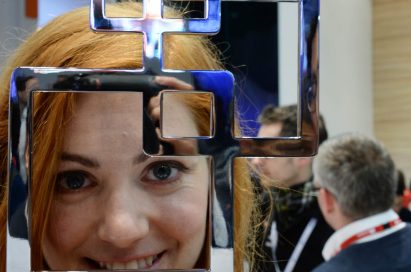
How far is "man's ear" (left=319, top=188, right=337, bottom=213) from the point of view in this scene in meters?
1.51

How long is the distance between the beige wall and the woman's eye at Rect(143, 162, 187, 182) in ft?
7.41

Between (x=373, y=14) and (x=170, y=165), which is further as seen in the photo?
(x=373, y=14)

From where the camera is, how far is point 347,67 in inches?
99.2

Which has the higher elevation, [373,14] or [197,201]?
[373,14]

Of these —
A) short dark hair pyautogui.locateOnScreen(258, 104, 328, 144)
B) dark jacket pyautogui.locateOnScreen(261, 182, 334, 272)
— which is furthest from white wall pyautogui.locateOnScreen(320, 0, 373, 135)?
dark jacket pyautogui.locateOnScreen(261, 182, 334, 272)

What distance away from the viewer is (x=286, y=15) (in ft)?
7.51

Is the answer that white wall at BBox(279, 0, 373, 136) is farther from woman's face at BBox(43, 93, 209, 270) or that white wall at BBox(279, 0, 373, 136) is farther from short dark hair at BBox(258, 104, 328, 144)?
woman's face at BBox(43, 93, 209, 270)

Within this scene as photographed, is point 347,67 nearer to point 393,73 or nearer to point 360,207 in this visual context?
point 393,73

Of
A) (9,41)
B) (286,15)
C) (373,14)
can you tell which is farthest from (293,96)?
(9,41)

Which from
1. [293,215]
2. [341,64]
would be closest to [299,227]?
[293,215]

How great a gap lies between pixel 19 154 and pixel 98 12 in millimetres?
103

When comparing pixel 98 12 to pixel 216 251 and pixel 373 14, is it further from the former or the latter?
pixel 373 14

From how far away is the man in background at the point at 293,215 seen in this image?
1.64 metres

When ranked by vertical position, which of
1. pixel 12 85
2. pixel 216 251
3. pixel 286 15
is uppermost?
pixel 286 15
